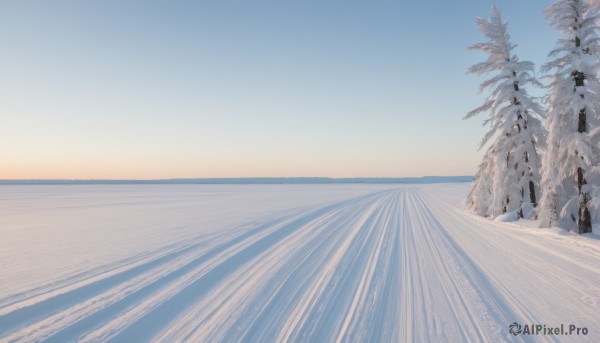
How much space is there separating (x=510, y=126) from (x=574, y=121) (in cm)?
447

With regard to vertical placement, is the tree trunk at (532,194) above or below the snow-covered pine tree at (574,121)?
below

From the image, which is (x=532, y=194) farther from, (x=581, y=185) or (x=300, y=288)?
(x=300, y=288)

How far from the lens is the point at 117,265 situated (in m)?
8.34

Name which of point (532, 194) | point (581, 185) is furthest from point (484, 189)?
point (581, 185)

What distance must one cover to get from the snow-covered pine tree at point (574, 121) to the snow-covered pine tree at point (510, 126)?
3505mm

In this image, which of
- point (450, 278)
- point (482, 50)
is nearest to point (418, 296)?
point (450, 278)

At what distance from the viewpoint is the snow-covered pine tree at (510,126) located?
17109 mm

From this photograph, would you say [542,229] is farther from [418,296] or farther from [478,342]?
[478,342]

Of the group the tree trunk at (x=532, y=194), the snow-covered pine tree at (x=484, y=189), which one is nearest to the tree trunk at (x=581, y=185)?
the tree trunk at (x=532, y=194)

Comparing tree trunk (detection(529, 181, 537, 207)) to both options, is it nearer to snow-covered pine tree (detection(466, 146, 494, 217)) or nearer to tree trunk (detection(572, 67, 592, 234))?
snow-covered pine tree (detection(466, 146, 494, 217))

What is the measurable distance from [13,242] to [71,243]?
8.69 feet

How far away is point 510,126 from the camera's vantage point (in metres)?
17.2

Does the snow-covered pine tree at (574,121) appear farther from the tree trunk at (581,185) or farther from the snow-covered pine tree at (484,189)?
the snow-covered pine tree at (484,189)

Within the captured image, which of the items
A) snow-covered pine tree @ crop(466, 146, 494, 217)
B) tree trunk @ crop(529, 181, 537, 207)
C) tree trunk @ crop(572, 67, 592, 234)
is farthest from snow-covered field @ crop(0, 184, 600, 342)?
snow-covered pine tree @ crop(466, 146, 494, 217)
